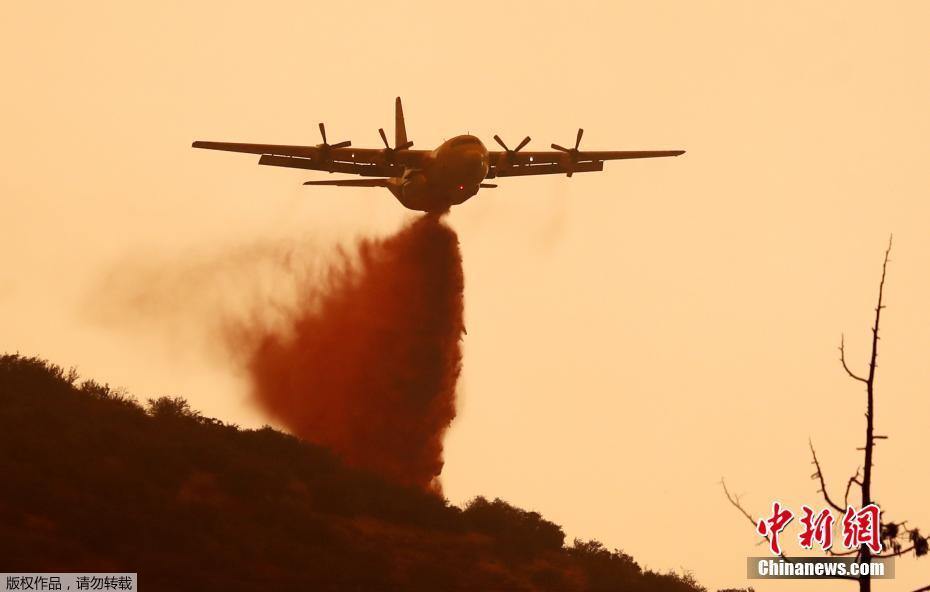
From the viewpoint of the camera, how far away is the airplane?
43.3m

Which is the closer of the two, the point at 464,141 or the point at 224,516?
the point at 224,516

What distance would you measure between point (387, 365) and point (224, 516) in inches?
715

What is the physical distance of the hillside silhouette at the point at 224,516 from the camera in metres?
27.5

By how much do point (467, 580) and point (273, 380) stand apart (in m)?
22.7

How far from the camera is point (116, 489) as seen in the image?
102 feet

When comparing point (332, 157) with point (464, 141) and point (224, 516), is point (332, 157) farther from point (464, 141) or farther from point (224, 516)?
point (224, 516)

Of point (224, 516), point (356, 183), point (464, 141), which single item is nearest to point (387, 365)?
point (356, 183)

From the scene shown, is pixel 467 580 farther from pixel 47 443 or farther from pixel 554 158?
pixel 554 158

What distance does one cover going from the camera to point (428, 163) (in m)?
44.8

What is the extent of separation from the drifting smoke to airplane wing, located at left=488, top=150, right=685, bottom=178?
369 cm

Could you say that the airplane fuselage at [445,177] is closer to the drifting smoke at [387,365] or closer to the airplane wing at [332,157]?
the airplane wing at [332,157]

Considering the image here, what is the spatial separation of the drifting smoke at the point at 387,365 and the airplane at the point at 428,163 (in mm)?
3475

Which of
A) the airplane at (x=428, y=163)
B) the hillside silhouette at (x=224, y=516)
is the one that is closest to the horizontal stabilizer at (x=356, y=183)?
the airplane at (x=428, y=163)

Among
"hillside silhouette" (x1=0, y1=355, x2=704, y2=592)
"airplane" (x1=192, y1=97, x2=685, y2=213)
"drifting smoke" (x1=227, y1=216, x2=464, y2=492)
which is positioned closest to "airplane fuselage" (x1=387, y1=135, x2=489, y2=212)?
"airplane" (x1=192, y1=97, x2=685, y2=213)
